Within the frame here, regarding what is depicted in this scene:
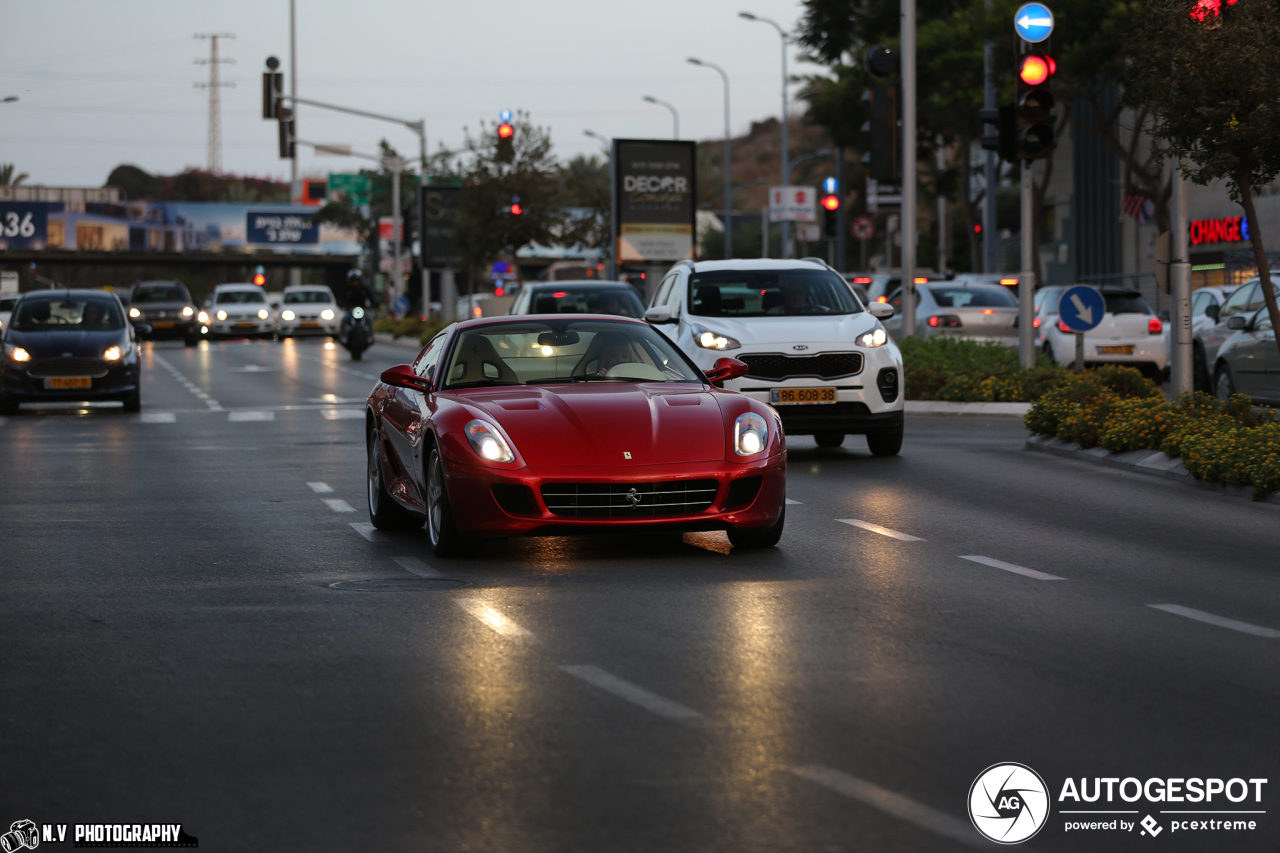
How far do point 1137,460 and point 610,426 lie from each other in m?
7.49

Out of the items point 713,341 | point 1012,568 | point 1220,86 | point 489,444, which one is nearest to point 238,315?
point 713,341

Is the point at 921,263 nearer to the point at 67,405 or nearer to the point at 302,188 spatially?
the point at 67,405

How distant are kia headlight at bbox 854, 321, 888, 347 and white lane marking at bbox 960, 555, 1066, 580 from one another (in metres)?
6.57

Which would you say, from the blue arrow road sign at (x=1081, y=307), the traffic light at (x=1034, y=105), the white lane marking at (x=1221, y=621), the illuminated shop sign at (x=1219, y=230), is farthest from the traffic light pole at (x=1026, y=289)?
the illuminated shop sign at (x=1219, y=230)

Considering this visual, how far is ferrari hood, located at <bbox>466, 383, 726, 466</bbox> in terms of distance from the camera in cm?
985

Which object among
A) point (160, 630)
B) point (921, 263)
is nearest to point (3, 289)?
point (921, 263)

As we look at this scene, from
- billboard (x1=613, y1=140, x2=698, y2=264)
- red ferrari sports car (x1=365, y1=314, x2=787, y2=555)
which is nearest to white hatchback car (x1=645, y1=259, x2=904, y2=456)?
red ferrari sports car (x1=365, y1=314, x2=787, y2=555)

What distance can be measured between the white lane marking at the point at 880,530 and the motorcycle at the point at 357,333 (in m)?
31.2

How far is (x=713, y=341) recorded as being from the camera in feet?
56.6

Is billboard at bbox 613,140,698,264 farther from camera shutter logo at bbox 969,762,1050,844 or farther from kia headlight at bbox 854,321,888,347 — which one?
camera shutter logo at bbox 969,762,1050,844

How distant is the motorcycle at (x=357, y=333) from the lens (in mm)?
42469

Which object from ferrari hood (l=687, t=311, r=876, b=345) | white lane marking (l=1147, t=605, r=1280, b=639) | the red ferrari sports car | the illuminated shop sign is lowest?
white lane marking (l=1147, t=605, r=1280, b=639)

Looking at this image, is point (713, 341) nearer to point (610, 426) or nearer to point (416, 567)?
point (610, 426)

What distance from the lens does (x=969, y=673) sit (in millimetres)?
6922
